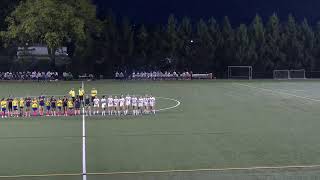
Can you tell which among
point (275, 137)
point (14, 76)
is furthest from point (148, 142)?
point (14, 76)

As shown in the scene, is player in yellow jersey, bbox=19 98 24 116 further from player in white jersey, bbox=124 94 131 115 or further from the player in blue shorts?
player in white jersey, bbox=124 94 131 115

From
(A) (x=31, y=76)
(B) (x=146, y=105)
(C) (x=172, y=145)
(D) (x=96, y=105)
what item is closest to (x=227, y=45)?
(A) (x=31, y=76)

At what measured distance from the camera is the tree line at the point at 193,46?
69.1 metres

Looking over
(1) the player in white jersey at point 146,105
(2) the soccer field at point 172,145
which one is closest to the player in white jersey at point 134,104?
(1) the player in white jersey at point 146,105

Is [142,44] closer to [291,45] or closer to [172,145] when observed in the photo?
[291,45]

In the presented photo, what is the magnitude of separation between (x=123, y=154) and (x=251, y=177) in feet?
18.8

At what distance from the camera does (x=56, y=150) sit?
19.8 meters

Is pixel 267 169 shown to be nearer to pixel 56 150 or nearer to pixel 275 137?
pixel 275 137

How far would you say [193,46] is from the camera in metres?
70.9

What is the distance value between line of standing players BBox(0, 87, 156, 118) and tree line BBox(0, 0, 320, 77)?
1420 inches

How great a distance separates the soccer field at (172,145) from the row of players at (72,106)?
1.23 metres

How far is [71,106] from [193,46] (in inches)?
1698

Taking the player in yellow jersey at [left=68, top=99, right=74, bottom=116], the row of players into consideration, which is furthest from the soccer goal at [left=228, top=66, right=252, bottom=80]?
the player in yellow jersey at [left=68, top=99, right=74, bottom=116]

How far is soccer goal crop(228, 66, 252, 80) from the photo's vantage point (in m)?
70.6
